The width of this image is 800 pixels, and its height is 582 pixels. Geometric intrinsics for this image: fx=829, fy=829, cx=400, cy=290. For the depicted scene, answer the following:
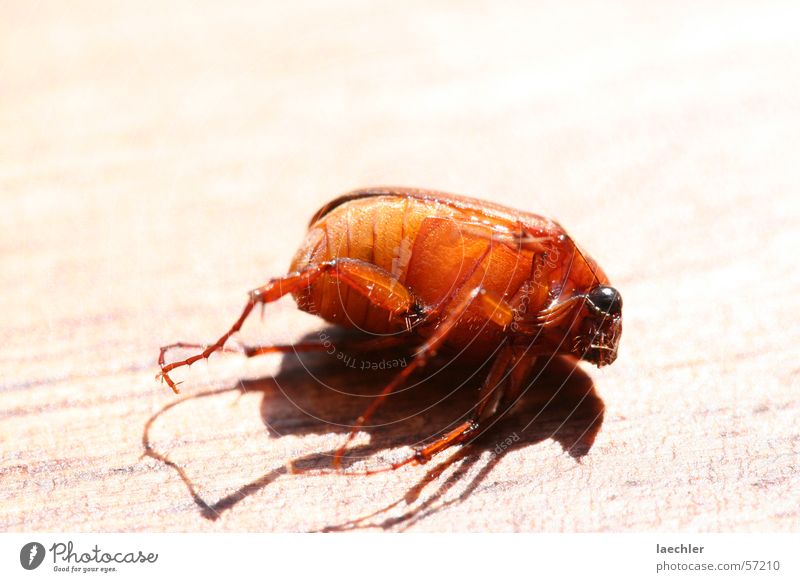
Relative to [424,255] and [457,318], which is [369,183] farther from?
[457,318]

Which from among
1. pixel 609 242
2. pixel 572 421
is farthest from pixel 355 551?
pixel 609 242

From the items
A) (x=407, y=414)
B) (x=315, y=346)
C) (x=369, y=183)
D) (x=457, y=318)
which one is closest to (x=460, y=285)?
(x=457, y=318)

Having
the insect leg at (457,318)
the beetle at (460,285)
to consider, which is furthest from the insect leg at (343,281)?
the insect leg at (457,318)

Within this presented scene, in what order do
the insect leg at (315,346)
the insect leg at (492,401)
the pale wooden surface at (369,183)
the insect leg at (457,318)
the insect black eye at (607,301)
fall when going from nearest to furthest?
the pale wooden surface at (369,183) → the insect leg at (492,401) → the insect leg at (457,318) → the insect black eye at (607,301) → the insect leg at (315,346)

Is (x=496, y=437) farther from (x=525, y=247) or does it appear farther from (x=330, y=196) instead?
(x=330, y=196)

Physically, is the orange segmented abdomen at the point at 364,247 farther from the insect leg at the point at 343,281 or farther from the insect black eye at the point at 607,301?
the insect black eye at the point at 607,301

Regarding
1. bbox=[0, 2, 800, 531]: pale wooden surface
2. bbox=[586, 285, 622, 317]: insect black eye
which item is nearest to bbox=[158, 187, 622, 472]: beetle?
bbox=[586, 285, 622, 317]: insect black eye

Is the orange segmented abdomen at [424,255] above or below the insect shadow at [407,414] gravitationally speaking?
above

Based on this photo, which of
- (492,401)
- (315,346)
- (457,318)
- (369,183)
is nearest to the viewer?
(492,401)
